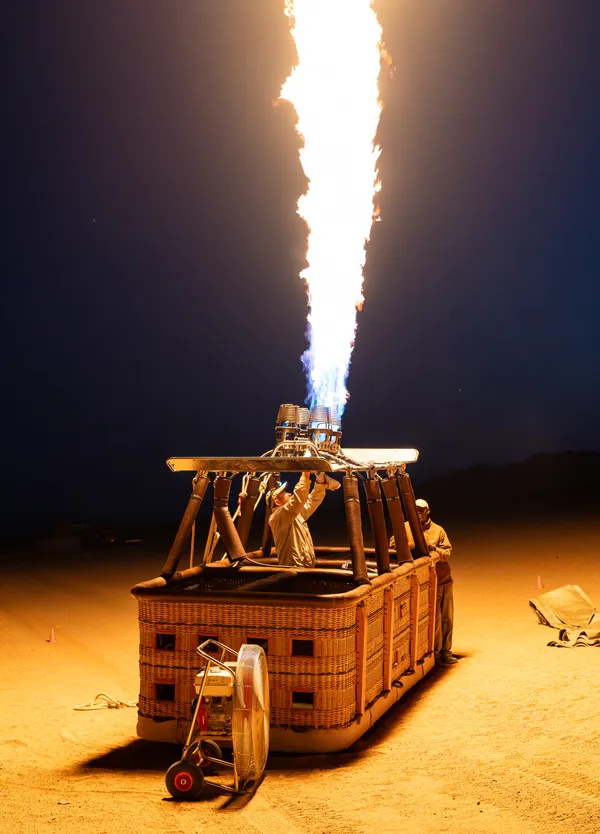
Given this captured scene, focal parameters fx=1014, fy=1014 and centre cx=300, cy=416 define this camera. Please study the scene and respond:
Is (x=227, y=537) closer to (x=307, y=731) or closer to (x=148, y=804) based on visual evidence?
(x=307, y=731)

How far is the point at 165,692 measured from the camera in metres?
6.53

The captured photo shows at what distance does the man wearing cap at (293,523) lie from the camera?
7.86 meters

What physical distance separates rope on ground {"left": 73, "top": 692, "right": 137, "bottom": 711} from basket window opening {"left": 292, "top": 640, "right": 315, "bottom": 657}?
201cm

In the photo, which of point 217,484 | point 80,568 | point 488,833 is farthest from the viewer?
point 80,568

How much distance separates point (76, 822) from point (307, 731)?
166 centimetres

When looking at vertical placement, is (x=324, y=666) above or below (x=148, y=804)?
above

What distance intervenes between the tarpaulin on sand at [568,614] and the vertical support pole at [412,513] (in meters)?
1.98

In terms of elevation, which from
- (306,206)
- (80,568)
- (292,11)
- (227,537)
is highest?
(292,11)

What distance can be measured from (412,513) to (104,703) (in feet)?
9.53

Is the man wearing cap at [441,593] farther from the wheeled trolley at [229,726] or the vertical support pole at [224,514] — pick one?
the wheeled trolley at [229,726]

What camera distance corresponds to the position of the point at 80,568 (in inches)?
685

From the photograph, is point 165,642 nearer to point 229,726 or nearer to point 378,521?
point 229,726

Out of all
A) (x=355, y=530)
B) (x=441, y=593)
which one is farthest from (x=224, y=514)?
(x=441, y=593)

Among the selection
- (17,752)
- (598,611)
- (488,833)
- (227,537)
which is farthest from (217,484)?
(598,611)
